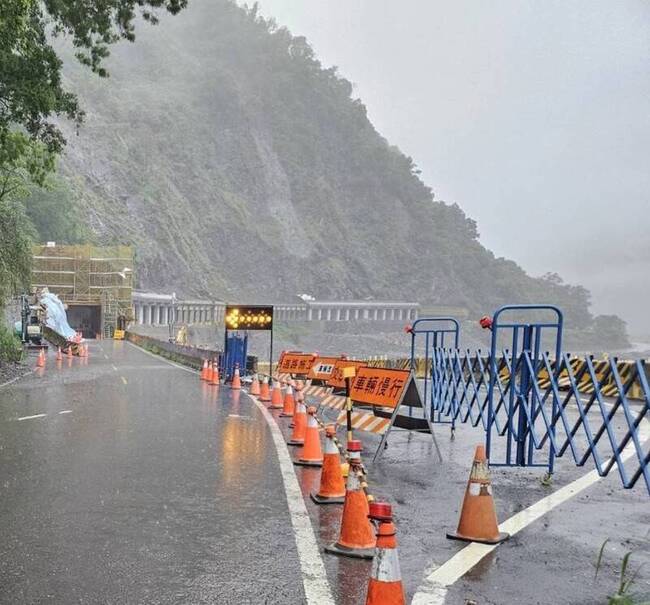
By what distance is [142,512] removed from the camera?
704cm

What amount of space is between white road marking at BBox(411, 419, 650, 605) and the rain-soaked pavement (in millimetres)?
80

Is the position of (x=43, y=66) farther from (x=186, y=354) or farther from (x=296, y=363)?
(x=186, y=354)

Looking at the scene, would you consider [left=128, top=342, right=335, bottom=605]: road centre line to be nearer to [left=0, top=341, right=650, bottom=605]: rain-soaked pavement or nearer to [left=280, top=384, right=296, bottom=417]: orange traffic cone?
[left=0, top=341, right=650, bottom=605]: rain-soaked pavement

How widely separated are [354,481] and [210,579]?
1.41 meters

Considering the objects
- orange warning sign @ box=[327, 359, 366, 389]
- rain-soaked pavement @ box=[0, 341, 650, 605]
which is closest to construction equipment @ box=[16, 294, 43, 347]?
orange warning sign @ box=[327, 359, 366, 389]

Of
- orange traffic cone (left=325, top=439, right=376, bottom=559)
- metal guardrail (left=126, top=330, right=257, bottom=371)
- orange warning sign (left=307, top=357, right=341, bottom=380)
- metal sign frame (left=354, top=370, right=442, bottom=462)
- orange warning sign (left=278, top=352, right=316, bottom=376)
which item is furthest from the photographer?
metal guardrail (left=126, top=330, right=257, bottom=371)

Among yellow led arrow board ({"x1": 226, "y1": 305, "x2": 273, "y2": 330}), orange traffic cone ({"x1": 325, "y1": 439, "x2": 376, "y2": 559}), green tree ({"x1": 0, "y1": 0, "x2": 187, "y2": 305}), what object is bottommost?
orange traffic cone ({"x1": 325, "y1": 439, "x2": 376, "y2": 559})

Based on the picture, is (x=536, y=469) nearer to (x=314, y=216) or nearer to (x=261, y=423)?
(x=261, y=423)

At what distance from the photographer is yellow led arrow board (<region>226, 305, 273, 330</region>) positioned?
82.5ft

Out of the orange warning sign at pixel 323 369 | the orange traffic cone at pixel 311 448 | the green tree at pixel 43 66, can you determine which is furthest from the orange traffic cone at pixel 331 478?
the orange warning sign at pixel 323 369

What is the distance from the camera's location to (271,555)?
574cm

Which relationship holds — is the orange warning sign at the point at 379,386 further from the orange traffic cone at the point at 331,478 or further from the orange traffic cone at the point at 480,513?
the orange traffic cone at the point at 480,513

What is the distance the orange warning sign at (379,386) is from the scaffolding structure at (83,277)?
8051 cm

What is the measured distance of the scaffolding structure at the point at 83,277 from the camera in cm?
8750
